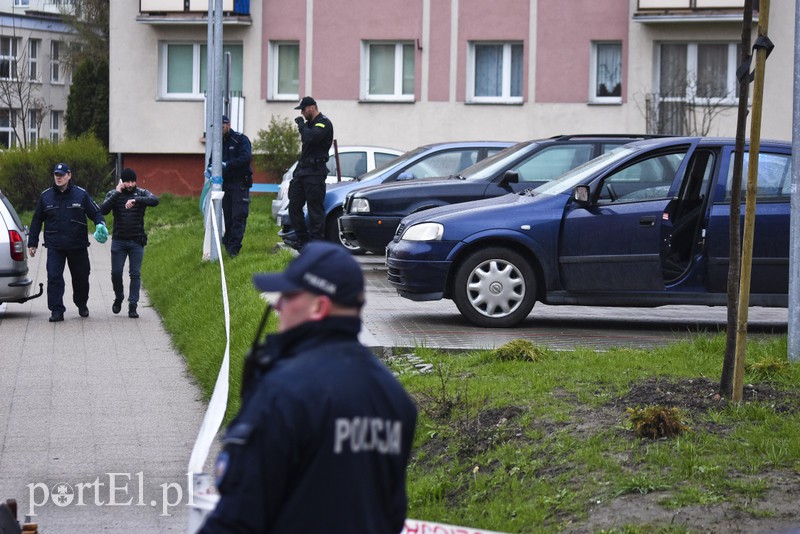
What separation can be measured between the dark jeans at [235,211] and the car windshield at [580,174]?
5.59 meters

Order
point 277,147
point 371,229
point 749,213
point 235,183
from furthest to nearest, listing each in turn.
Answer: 1. point 277,147
2. point 235,183
3. point 371,229
4. point 749,213

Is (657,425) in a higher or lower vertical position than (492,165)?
lower

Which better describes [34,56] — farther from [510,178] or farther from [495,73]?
[510,178]

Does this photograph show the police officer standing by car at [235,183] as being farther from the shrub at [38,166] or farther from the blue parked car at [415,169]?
the shrub at [38,166]

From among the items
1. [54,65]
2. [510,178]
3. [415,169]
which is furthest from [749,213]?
[54,65]

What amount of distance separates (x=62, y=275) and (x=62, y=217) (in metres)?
0.67

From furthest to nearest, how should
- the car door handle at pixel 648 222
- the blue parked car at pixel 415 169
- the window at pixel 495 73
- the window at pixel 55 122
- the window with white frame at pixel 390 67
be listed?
the window at pixel 55 122
the window with white frame at pixel 390 67
the window at pixel 495 73
the blue parked car at pixel 415 169
the car door handle at pixel 648 222

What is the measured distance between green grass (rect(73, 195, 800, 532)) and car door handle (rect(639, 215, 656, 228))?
5.73 ft

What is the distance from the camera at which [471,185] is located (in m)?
14.8

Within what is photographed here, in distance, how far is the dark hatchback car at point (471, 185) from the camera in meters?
14.5

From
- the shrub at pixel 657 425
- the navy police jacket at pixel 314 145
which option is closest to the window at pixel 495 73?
the navy police jacket at pixel 314 145

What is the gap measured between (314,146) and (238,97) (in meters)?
18.7

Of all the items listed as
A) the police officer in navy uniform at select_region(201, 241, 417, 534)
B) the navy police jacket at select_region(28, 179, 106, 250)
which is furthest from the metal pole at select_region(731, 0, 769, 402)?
the navy police jacket at select_region(28, 179, 106, 250)

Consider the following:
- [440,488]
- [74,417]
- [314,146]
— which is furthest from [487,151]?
[440,488]
